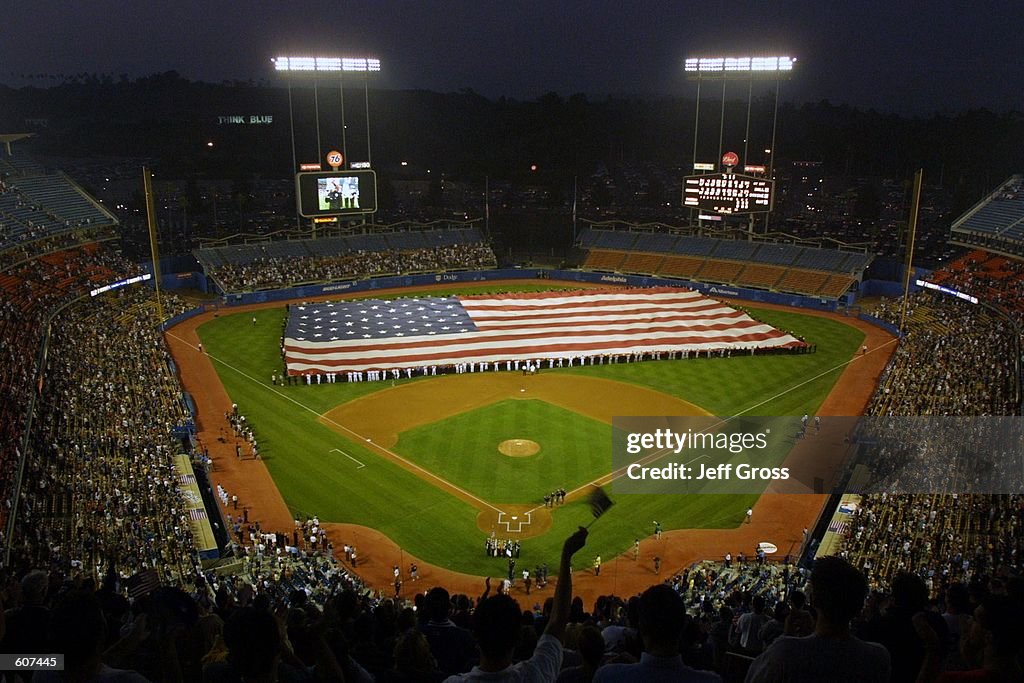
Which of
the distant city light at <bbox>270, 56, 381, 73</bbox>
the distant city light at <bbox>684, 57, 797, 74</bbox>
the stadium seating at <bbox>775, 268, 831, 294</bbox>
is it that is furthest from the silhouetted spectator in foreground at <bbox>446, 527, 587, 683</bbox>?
the distant city light at <bbox>684, 57, 797, 74</bbox>

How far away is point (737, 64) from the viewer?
208 feet

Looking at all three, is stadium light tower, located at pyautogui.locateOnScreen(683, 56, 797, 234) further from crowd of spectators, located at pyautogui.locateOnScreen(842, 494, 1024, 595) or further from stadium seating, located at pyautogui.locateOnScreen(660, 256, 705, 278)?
crowd of spectators, located at pyautogui.locateOnScreen(842, 494, 1024, 595)

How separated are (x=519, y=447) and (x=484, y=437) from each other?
184 cm

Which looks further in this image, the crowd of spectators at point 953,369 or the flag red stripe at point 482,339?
the flag red stripe at point 482,339

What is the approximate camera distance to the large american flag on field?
43.6 meters

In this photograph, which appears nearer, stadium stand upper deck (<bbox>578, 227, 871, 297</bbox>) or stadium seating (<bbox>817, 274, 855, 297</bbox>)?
stadium seating (<bbox>817, 274, 855, 297</bbox>)

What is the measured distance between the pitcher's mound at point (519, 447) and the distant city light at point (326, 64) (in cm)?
4031

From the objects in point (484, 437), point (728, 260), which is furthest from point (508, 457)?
point (728, 260)

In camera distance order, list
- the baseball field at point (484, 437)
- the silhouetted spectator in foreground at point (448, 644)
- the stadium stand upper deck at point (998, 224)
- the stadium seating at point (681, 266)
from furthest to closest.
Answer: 1. the stadium seating at point (681, 266)
2. the stadium stand upper deck at point (998, 224)
3. the baseball field at point (484, 437)
4. the silhouetted spectator in foreground at point (448, 644)

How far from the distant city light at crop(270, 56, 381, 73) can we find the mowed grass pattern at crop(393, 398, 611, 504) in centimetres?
3640

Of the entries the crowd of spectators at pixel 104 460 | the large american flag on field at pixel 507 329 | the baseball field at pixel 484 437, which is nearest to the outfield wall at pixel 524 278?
the large american flag on field at pixel 507 329

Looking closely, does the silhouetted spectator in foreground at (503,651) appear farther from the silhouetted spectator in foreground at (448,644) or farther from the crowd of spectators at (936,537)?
the crowd of spectators at (936,537)

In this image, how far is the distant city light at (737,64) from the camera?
62.2m

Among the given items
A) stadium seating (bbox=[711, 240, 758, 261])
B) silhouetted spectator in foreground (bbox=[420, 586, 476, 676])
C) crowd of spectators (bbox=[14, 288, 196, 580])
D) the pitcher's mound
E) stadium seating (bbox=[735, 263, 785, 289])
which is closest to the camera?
silhouetted spectator in foreground (bbox=[420, 586, 476, 676])
